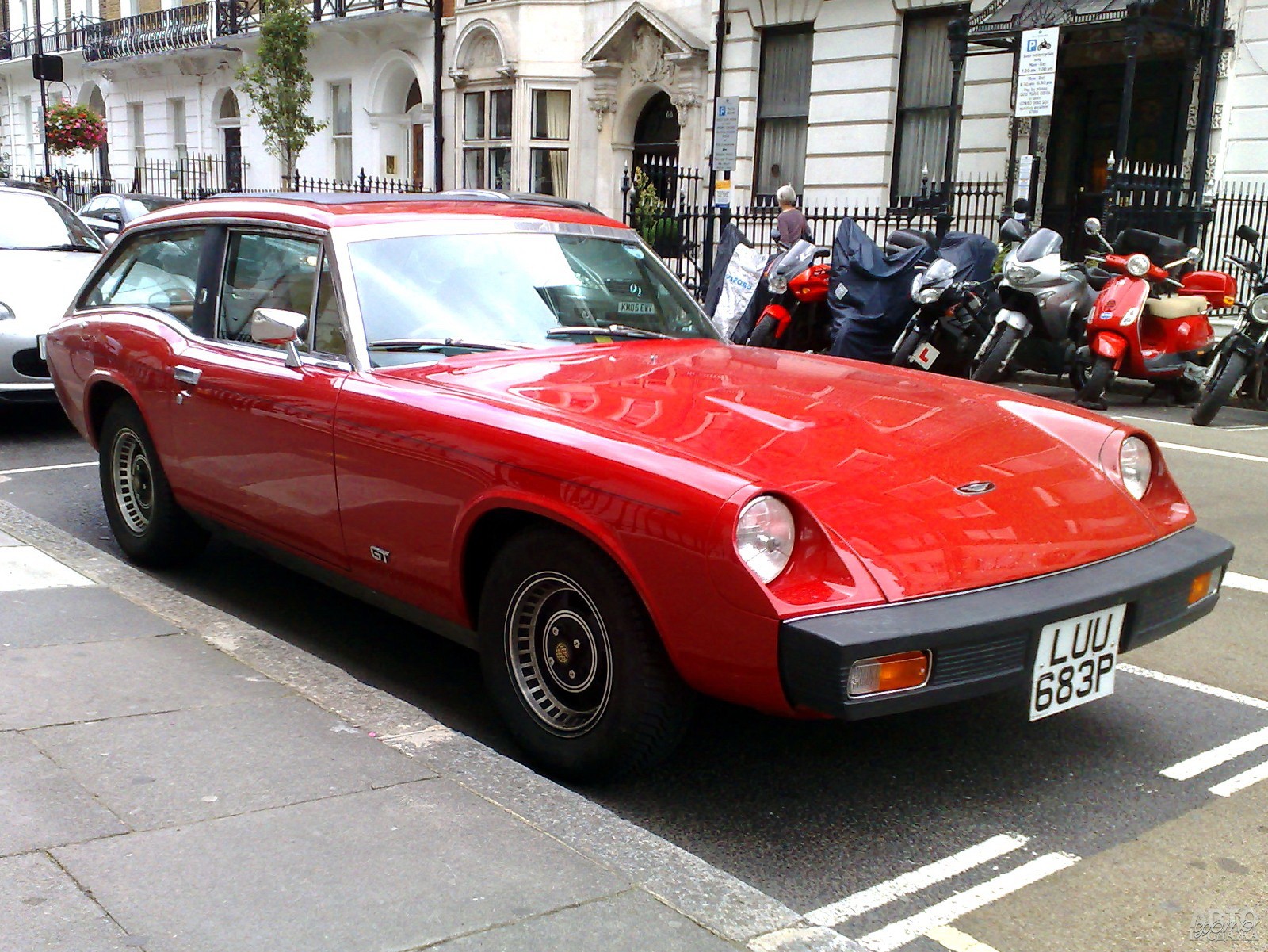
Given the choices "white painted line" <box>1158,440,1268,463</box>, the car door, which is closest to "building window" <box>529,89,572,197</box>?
"white painted line" <box>1158,440,1268,463</box>

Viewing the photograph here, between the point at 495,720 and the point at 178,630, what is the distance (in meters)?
1.16

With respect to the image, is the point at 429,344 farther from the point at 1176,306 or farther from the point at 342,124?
the point at 342,124

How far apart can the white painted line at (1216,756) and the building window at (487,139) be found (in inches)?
876

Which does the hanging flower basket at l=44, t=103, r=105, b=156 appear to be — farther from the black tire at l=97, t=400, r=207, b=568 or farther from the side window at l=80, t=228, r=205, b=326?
the black tire at l=97, t=400, r=207, b=568

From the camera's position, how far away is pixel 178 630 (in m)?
4.40

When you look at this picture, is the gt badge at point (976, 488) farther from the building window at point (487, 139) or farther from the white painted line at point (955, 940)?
the building window at point (487, 139)

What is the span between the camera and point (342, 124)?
29812 mm

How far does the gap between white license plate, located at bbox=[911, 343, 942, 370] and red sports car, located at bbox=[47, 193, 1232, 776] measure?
22.4ft

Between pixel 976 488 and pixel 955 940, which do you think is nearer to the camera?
pixel 955 940

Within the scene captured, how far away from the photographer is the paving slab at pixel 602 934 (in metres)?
2.44

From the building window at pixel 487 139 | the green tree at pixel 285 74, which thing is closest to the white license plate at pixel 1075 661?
the building window at pixel 487 139

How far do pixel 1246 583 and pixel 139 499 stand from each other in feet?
15.8

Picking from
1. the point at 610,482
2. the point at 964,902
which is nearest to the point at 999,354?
the point at 610,482

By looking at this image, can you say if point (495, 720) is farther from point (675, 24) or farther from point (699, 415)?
point (675, 24)
